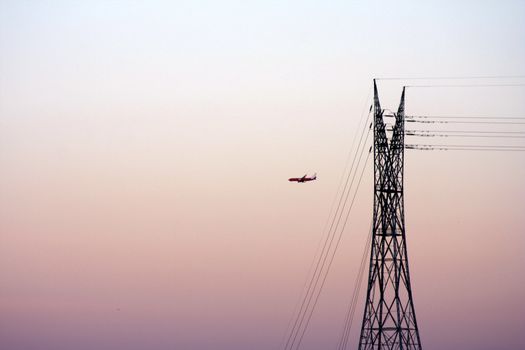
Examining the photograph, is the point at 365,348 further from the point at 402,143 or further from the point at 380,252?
the point at 402,143

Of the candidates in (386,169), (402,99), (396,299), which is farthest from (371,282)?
(402,99)

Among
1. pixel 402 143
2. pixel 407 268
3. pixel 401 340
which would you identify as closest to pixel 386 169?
pixel 402 143

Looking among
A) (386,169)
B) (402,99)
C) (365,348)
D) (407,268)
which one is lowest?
(365,348)

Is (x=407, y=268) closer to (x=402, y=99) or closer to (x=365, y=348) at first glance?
(x=365, y=348)

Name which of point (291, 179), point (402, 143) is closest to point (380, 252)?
point (402, 143)

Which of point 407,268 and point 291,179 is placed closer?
point 407,268

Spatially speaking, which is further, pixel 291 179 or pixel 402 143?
pixel 291 179

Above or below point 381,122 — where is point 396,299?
below

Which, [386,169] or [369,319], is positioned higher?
[386,169]

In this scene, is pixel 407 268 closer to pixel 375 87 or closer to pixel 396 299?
pixel 396 299
